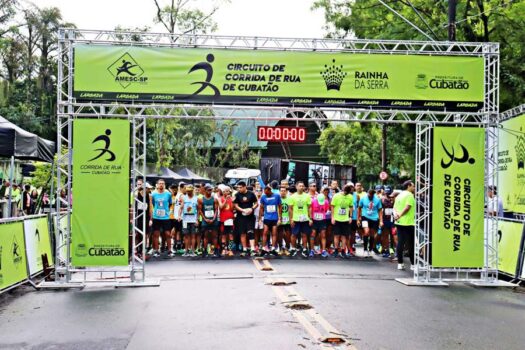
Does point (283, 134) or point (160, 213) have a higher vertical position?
point (283, 134)

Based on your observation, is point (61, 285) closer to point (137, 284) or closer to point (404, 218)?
point (137, 284)

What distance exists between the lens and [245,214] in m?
15.1

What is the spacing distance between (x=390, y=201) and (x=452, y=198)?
177 inches

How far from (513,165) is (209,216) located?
7.79 m

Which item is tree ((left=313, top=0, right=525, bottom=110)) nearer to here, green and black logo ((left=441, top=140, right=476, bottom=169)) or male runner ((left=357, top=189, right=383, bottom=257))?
male runner ((left=357, top=189, right=383, bottom=257))

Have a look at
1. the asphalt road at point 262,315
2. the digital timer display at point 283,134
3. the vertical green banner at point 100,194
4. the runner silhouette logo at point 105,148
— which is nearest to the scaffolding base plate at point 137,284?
the asphalt road at point 262,315

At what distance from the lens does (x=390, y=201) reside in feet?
53.3

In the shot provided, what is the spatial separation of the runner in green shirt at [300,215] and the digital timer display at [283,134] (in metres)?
2.65

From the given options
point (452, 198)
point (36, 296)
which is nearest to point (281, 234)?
point (452, 198)

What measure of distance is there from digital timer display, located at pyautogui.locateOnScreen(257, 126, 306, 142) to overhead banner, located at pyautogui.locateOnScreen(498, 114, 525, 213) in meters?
5.74

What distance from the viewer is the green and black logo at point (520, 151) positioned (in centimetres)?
1381

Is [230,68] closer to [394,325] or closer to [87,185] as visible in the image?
[87,185]

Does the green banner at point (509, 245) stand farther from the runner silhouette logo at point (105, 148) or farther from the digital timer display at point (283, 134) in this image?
the runner silhouette logo at point (105, 148)

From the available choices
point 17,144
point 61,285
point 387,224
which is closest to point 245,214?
point 387,224
